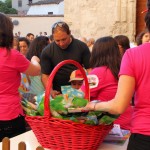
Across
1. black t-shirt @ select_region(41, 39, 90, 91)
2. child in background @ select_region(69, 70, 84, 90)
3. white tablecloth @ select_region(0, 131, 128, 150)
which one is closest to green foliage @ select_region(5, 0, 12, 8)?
black t-shirt @ select_region(41, 39, 90, 91)

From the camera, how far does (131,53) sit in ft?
6.48

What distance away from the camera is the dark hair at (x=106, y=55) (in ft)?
9.32

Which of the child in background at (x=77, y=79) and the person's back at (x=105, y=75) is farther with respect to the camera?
the child in background at (x=77, y=79)

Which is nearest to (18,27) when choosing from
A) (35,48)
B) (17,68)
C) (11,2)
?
(35,48)

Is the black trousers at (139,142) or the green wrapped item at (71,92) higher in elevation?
the green wrapped item at (71,92)

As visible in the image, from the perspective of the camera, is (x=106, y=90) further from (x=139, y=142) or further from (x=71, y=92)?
(x=139, y=142)

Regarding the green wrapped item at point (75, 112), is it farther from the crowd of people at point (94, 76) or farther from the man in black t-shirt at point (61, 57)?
the man in black t-shirt at point (61, 57)

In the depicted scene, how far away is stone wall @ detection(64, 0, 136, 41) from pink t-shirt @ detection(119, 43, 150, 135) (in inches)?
476

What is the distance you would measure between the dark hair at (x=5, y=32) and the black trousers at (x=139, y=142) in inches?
49.2

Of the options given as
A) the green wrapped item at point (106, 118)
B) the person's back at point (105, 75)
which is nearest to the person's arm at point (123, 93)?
the green wrapped item at point (106, 118)

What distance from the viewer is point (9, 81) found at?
113 inches

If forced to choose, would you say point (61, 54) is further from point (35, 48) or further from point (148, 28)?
point (148, 28)

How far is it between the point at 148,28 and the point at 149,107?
0.39 meters

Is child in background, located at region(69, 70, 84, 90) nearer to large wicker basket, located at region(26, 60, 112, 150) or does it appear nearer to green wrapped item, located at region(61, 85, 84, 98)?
green wrapped item, located at region(61, 85, 84, 98)
